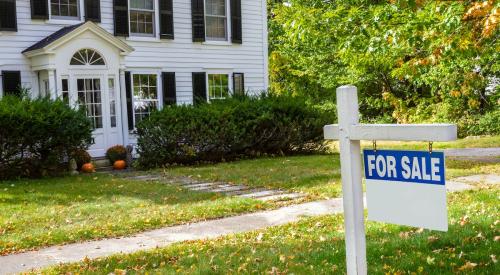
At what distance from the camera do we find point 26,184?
1230 centimetres

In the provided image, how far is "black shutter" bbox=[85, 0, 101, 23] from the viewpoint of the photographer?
16.2 metres

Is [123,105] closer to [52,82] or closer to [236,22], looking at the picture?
[52,82]

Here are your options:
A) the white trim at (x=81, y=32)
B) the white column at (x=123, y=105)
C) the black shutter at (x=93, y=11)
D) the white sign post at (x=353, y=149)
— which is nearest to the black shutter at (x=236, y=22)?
the white trim at (x=81, y=32)

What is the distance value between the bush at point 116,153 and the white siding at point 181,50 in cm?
246

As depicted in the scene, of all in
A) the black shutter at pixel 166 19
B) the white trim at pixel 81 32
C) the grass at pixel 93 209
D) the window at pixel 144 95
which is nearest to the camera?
the grass at pixel 93 209

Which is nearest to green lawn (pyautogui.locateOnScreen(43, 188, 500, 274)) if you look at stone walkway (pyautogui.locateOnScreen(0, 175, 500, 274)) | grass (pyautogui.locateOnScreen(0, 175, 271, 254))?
stone walkway (pyautogui.locateOnScreen(0, 175, 500, 274))

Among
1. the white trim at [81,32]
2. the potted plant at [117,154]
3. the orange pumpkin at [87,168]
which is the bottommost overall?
the orange pumpkin at [87,168]

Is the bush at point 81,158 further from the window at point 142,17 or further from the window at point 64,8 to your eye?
the window at point 142,17

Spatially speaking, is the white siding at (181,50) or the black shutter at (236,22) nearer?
the white siding at (181,50)

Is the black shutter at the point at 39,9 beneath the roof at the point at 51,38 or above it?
above

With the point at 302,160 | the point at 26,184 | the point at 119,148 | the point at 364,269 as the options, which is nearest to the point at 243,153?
the point at 302,160

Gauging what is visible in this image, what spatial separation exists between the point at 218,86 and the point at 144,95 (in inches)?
108

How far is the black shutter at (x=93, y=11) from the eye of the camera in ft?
53.2

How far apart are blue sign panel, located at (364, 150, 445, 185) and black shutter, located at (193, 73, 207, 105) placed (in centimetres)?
1506
